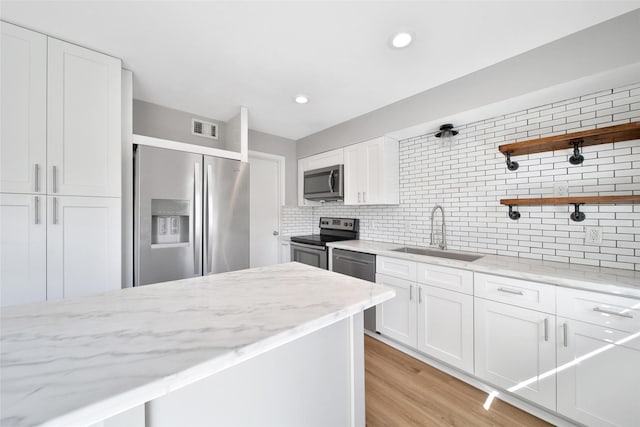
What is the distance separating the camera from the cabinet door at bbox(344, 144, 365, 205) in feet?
9.73

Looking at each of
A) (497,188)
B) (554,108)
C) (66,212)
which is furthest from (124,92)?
(554,108)

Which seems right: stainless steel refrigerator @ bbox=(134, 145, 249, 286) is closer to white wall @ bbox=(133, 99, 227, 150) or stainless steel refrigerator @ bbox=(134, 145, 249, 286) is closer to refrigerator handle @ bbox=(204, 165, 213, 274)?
refrigerator handle @ bbox=(204, 165, 213, 274)

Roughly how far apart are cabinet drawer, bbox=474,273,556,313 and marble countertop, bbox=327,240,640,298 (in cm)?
4

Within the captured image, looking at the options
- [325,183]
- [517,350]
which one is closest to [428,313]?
[517,350]

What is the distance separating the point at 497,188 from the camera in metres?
2.19

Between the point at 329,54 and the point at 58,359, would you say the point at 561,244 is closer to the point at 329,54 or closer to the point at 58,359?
the point at 329,54

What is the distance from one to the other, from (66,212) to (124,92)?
3.47ft

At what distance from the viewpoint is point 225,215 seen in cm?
245

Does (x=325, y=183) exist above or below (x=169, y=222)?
above

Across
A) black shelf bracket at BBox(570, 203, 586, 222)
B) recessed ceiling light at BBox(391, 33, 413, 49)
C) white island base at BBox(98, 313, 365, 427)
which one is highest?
recessed ceiling light at BBox(391, 33, 413, 49)

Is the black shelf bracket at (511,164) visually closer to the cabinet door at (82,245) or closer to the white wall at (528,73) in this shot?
the white wall at (528,73)

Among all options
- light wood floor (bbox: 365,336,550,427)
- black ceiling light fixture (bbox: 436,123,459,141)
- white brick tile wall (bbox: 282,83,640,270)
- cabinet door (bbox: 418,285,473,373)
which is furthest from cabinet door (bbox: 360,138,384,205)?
light wood floor (bbox: 365,336,550,427)

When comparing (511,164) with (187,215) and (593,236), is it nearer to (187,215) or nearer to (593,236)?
(593,236)

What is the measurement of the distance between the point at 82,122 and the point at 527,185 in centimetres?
344
